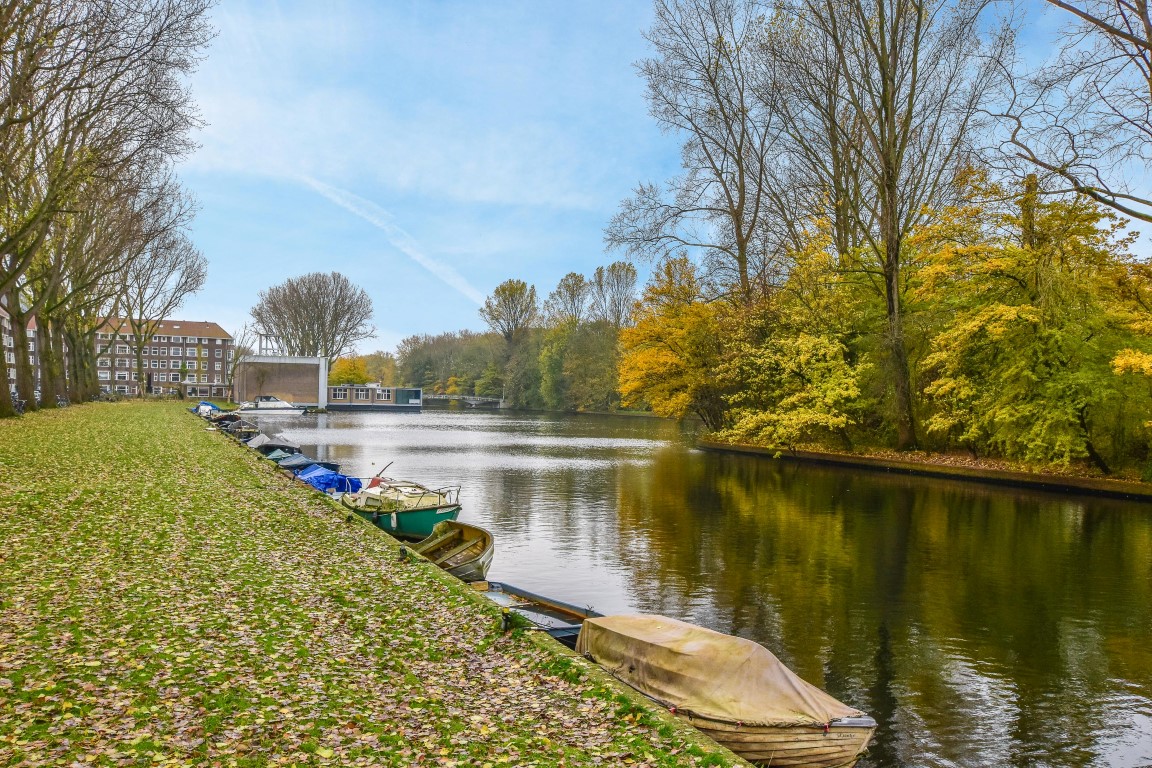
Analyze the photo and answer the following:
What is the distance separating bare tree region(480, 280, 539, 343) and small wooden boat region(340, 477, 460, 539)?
95.8 m

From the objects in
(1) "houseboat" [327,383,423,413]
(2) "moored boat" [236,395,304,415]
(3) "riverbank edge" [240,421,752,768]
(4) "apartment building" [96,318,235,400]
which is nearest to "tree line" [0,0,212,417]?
(3) "riverbank edge" [240,421,752,768]

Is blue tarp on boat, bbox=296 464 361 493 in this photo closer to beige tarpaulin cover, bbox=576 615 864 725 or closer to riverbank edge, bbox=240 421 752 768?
riverbank edge, bbox=240 421 752 768

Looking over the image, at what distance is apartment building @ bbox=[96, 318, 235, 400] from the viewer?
13588cm

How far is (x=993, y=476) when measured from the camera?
100 ft

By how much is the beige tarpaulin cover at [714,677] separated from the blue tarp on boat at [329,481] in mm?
16579

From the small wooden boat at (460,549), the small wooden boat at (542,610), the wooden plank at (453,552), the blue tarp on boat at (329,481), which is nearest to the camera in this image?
the small wooden boat at (542,610)

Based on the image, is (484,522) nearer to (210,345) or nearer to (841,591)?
(841,591)

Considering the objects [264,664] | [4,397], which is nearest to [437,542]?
[264,664]

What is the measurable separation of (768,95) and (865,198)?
26.4ft

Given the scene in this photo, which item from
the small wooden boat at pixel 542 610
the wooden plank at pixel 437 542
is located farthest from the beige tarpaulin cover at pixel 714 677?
the wooden plank at pixel 437 542

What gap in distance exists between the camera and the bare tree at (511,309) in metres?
114

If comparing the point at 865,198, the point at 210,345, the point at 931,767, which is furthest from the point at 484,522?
the point at 210,345

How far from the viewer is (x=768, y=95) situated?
3797 cm

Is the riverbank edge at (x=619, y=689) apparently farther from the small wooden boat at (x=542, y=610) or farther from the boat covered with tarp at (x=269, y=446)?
the boat covered with tarp at (x=269, y=446)
